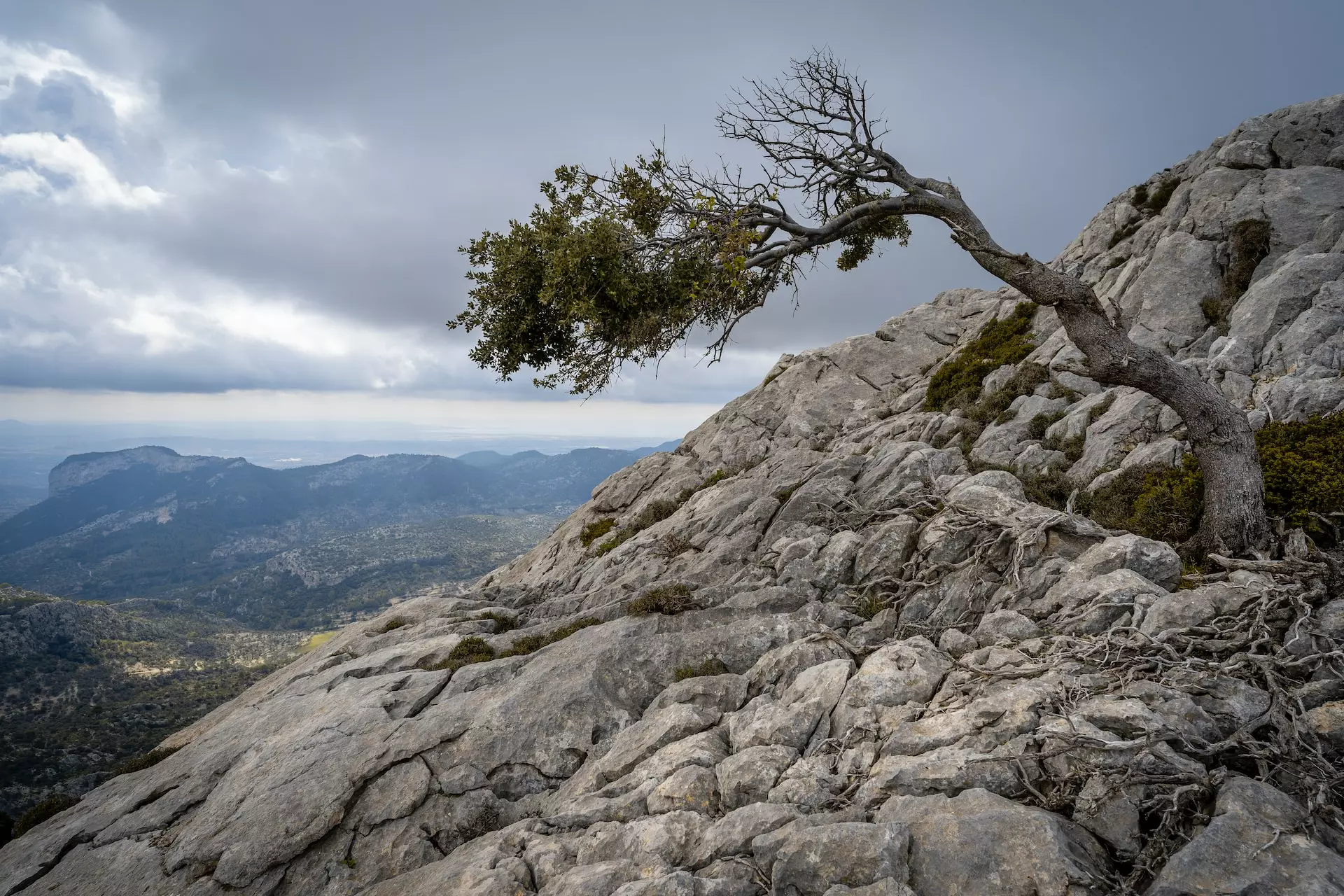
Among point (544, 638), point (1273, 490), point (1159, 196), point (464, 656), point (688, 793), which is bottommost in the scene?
point (464, 656)

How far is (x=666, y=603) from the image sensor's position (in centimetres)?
1738

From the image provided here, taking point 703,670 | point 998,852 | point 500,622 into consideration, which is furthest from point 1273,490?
point 500,622

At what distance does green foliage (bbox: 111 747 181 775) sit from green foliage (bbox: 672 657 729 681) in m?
19.5

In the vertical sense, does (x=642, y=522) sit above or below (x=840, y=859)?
below

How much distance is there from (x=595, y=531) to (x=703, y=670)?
75.6 ft

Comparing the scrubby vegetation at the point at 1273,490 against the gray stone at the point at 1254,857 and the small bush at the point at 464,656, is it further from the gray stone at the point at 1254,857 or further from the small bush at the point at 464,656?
the small bush at the point at 464,656

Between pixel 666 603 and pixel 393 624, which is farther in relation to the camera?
pixel 393 624

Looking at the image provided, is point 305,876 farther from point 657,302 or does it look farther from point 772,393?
point 772,393

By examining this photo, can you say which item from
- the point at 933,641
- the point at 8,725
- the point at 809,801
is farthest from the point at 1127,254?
the point at 8,725

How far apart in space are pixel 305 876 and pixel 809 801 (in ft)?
37.6

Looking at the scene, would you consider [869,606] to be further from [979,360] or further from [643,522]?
[979,360]

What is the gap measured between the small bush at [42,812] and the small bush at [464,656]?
43.8 ft

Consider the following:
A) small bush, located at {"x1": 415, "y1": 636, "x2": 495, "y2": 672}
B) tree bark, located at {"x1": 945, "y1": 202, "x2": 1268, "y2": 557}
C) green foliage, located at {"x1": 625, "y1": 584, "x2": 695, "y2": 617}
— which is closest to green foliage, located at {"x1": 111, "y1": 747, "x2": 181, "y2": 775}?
small bush, located at {"x1": 415, "y1": 636, "x2": 495, "y2": 672}

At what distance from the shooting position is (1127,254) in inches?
1231
